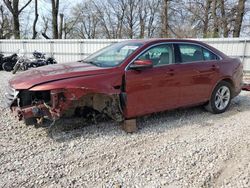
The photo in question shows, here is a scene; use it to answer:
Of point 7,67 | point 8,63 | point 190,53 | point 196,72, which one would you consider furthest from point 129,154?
point 8,63

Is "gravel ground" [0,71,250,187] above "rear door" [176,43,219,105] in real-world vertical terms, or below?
below

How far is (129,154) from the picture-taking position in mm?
3459

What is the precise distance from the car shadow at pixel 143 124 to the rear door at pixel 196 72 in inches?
14.3

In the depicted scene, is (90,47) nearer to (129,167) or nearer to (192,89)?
(192,89)

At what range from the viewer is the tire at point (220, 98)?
203 inches

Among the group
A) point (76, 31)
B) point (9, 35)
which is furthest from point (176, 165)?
point (76, 31)

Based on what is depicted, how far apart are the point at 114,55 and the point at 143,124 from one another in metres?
1.35

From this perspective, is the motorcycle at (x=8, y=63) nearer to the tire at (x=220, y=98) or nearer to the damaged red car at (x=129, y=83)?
the damaged red car at (x=129, y=83)

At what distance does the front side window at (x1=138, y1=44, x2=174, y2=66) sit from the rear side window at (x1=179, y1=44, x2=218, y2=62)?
0.28 metres

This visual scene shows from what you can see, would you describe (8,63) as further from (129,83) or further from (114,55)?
(129,83)

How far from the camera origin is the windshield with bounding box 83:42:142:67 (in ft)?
13.7

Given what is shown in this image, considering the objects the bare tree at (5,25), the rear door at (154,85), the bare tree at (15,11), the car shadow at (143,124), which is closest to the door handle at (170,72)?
the rear door at (154,85)

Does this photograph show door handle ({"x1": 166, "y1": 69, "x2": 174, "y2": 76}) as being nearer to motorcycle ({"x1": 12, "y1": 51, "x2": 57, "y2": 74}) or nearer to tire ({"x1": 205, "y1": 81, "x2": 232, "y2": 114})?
tire ({"x1": 205, "y1": 81, "x2": 232, "y2": 114})

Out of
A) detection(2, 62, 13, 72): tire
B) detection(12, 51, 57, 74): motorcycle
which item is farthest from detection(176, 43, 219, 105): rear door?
detection(2, 62, 13, 72): tire
